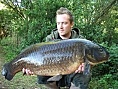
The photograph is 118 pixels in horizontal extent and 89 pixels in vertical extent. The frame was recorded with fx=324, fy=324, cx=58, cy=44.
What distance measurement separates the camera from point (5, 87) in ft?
22.1

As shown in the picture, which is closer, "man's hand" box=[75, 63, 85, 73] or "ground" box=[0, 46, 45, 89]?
"man's hand" box=[75, 63, 85, 73]

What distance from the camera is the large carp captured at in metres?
3.95

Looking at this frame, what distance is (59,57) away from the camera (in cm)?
402

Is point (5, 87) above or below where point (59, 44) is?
below

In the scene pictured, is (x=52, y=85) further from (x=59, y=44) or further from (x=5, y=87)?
(x=5, y=87)

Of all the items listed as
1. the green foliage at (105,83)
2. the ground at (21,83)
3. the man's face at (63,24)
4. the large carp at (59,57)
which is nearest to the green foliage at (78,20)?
the green foliage at (105,83)

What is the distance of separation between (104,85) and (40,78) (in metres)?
2.35

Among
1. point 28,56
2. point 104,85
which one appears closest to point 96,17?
point 104,85

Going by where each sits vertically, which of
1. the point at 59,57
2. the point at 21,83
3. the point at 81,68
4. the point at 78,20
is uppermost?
the point at 59,57

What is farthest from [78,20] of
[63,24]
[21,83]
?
[63,24]

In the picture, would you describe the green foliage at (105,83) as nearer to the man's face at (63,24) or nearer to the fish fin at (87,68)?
the man's face at (63,24)

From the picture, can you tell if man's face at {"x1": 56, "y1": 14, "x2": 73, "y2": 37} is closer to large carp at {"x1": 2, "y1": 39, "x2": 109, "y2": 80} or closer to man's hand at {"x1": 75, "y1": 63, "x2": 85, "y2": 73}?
large carp at {"x1": 2, "y1": 39, "x2": 109, "y2": 80}

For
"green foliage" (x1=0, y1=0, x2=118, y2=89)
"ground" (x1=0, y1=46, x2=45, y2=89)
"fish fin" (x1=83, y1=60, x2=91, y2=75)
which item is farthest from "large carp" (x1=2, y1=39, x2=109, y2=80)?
"green foliage" (x1=0, y1=0, x2=118, y2=89)

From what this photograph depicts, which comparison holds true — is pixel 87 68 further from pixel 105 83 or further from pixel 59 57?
pixel 105 83
